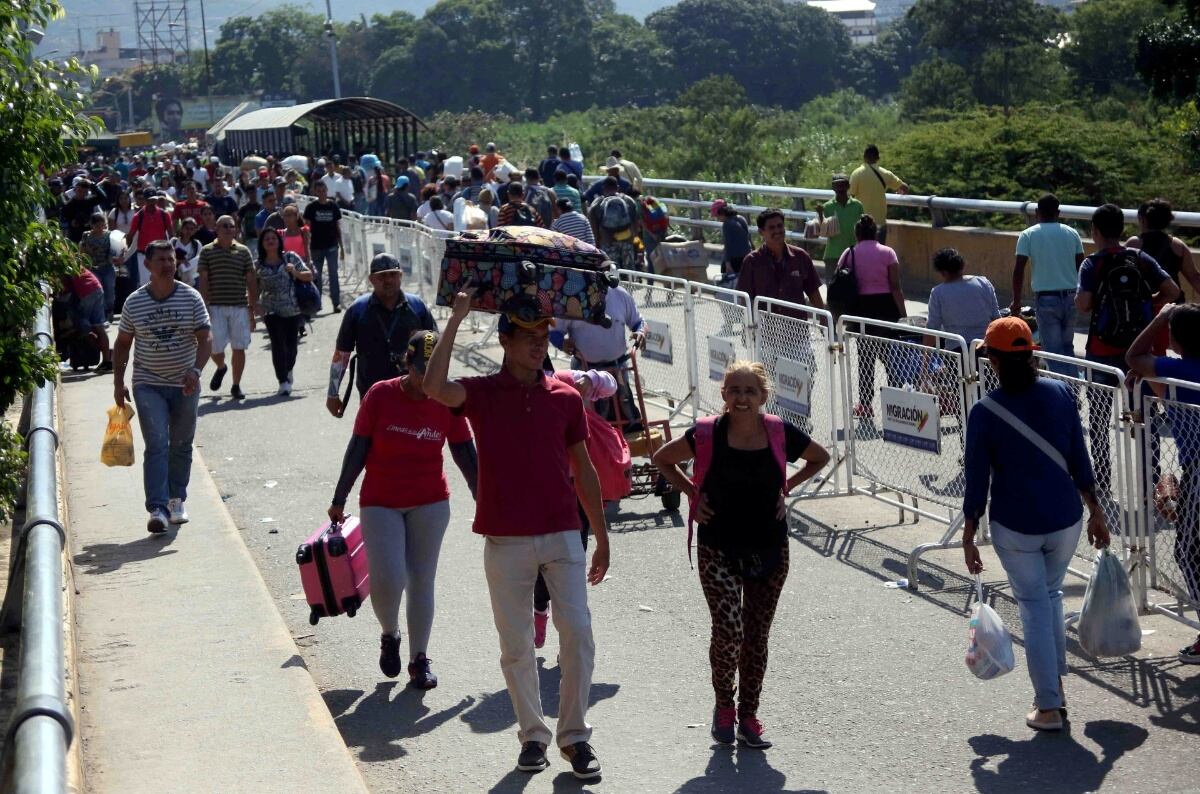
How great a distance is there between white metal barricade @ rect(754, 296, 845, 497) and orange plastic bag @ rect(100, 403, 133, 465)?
441 cm

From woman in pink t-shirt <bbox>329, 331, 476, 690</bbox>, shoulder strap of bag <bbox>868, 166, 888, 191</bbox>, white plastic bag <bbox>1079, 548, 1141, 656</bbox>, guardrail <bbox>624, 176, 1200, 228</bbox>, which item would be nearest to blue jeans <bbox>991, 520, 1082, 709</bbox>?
white plastic bag <bbox>1079, 548, 1141, 656</bbox>

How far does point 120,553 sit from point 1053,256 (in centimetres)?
674

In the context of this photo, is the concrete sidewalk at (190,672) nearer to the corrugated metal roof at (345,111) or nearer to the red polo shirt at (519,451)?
the red polo shirt at (519,451)

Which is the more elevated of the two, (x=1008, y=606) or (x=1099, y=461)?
(x=1099, y=461)

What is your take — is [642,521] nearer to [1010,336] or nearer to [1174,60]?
[1010,336]

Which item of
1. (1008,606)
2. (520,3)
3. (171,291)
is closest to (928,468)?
(1008,606)

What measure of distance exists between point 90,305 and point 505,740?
Answer: 13478 millimetres

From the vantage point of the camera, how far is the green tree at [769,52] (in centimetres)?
12681

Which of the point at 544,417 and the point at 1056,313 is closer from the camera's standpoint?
the point at 544,417

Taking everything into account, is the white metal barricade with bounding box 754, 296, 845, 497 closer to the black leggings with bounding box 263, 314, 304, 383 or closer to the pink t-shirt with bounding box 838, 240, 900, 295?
the pink t-shirt with bounding box 838, 240, 900, 295

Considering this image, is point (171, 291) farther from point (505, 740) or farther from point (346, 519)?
point (505, 740)

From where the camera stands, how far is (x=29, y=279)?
28.0 feet

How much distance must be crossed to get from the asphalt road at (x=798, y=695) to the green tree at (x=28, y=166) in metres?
1.97

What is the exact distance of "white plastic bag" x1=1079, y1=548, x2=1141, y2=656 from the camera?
6.92 m
